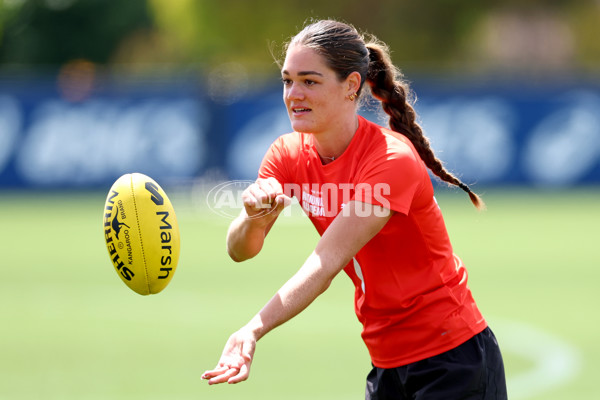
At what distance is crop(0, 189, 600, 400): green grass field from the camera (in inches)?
283

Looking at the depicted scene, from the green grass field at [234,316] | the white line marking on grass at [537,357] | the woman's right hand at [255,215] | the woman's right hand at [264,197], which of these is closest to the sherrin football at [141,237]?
the woman's right hand at [255,215]

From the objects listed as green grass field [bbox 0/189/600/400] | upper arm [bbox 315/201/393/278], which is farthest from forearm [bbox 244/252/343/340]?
green grass field [bbox 0/189/600/400]

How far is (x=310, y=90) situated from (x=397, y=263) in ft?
2.69

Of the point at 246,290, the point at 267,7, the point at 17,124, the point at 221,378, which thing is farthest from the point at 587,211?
the point at 267,7

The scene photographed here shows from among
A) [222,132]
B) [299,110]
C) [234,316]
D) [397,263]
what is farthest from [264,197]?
[222,132]

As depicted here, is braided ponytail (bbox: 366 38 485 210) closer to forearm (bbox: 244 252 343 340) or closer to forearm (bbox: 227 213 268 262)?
forearm (bbox: 227 213 268 262)

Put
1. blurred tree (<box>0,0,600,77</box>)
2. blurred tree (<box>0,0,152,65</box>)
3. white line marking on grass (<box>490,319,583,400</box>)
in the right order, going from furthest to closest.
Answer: blurred tree (<box>0,0,152,65</box>), blurred tree (<box>0,0,600,77</box>), white line marking on grass (<box>490,319,583,400</box>)

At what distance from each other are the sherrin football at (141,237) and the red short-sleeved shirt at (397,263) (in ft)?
2.30

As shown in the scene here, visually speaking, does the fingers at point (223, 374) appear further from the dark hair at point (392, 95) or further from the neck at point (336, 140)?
the dark hair at point (392, 95)

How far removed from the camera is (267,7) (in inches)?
1624

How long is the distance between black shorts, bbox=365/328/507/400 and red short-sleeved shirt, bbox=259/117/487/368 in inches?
1.6

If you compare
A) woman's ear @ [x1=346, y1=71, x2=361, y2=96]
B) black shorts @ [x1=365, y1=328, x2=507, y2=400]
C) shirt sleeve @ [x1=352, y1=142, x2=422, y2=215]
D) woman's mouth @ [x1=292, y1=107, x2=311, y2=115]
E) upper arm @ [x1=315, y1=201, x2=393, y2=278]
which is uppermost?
woman's ear @ [x1=346, y1=71, x2=361, y2=96]

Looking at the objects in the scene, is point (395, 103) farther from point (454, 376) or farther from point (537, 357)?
point (537, 357)

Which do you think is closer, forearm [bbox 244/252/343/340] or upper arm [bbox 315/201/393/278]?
forearm [bbox 244/252/343/340]
